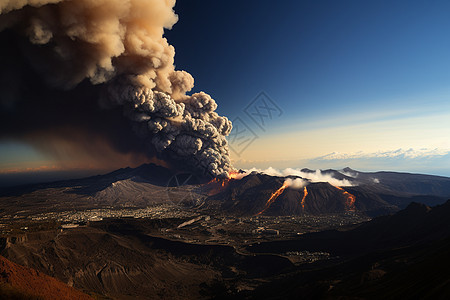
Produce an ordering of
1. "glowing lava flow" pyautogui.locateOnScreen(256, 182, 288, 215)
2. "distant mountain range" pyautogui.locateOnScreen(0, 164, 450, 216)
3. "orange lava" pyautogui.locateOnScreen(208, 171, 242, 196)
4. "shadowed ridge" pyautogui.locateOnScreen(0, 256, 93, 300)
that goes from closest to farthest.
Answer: "shadowed ridge" pyautogui.locateOnScreen(0, 256, 93, 300) → "distant mountain range" pyautogui.locateOnScreen(0, 164, 450, 216) → "glowing lava flow" pyautogui.locateOnScreen(256, 182, 288, 215) → "orange lava" pyautogui.locateOnScreen(208, 171, 242, 196)

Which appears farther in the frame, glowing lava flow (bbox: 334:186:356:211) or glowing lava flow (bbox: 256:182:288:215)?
glowing lava flow (bbox: 256:182:288:215)

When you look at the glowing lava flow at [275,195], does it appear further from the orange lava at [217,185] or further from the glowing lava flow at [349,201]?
the glowing lava flow at [349,201]

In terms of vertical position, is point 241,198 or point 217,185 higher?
point 217,185

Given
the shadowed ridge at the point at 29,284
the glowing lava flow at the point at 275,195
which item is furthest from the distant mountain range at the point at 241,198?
the shadowed ridge at the point at 29,284

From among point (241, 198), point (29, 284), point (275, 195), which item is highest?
point (29, 284)

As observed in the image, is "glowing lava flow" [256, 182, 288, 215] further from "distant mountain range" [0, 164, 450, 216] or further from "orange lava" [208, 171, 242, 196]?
"orange lava" [208, 171, 242, 196]

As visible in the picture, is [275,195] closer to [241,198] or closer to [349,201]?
[241,198]

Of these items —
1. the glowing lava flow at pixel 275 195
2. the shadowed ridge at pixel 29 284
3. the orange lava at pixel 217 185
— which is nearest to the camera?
the shadowed ridge at pixel 29 284

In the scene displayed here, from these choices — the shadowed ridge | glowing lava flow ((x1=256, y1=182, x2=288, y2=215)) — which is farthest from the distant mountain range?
the shadowed ridge

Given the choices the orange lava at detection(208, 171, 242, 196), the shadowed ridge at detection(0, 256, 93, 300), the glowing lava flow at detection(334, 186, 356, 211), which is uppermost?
the orange lava at detection(208, 171, 242, 196)

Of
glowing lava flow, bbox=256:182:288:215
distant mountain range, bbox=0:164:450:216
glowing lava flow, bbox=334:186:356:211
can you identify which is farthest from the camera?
glowing lava flow, bbox=256:182:288:215

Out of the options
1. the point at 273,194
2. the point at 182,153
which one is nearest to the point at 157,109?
the point at 182,153

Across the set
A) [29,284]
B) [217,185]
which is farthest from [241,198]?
[29,284]
